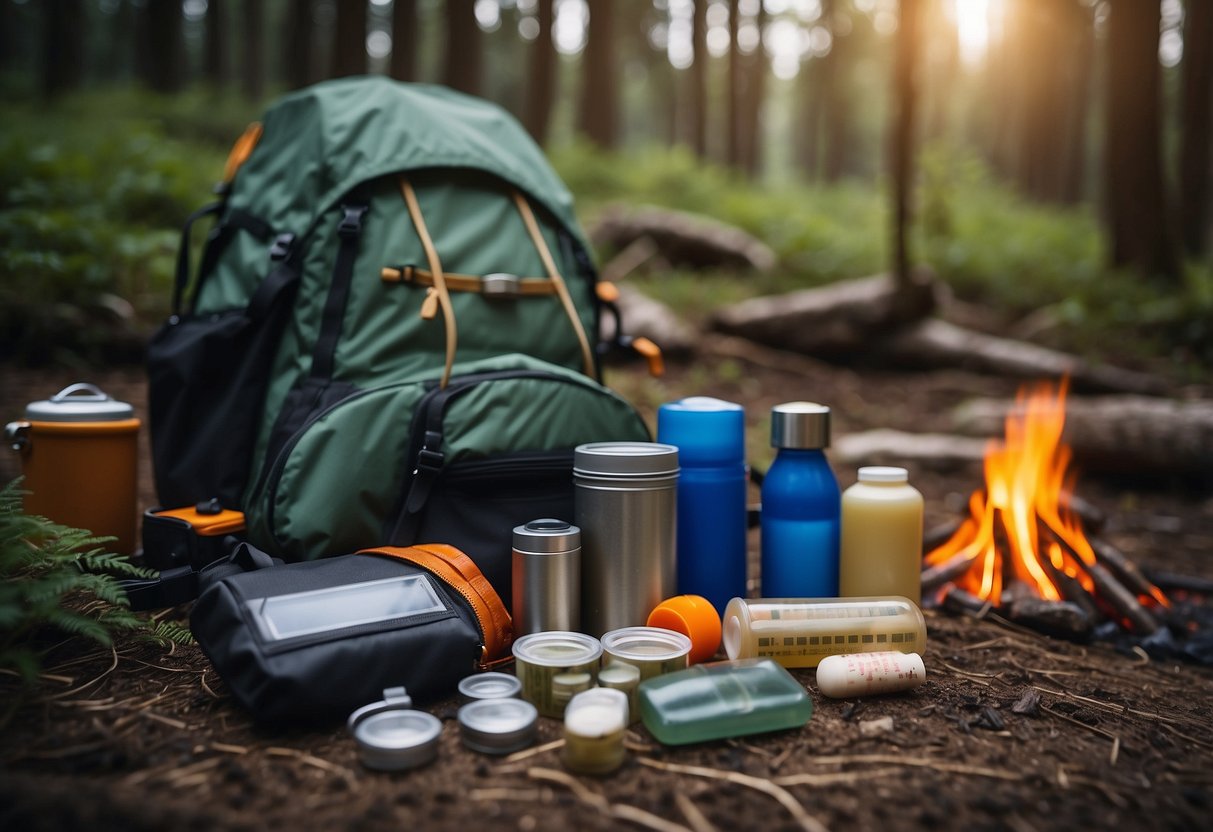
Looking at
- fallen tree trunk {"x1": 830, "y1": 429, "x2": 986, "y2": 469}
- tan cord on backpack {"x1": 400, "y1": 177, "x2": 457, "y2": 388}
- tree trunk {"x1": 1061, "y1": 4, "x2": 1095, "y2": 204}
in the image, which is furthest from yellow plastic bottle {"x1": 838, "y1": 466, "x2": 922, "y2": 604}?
tree trunk {"x1": 1061, "y1": 4, "x2": 1095, "y2": 204}

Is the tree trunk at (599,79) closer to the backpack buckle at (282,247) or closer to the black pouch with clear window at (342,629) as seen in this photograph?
the backpack buckle at (282,247)

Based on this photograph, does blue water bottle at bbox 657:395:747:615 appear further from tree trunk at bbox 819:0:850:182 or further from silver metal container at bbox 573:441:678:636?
tree trunk at bbox 819:0:850:182

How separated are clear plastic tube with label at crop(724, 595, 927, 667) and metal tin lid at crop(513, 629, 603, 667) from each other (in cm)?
44

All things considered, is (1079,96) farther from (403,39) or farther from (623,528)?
(623,528)

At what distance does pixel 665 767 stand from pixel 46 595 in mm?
1319

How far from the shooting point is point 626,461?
215cm

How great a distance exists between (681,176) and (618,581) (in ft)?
37.4

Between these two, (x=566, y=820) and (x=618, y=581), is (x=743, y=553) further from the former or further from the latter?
(x=566, y=820)

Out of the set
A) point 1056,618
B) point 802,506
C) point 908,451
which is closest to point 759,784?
point 802,506

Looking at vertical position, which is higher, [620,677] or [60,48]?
[60,48]

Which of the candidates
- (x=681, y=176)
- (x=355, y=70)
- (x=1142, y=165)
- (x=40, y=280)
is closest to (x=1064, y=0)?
(x=681, y=176)

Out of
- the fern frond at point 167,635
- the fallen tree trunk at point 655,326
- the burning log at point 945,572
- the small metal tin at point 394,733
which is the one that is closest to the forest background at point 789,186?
the fallen tree trunk at point 655,326

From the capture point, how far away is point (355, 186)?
2.63 meters

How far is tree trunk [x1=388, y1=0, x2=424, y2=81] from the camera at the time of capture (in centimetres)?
1114
